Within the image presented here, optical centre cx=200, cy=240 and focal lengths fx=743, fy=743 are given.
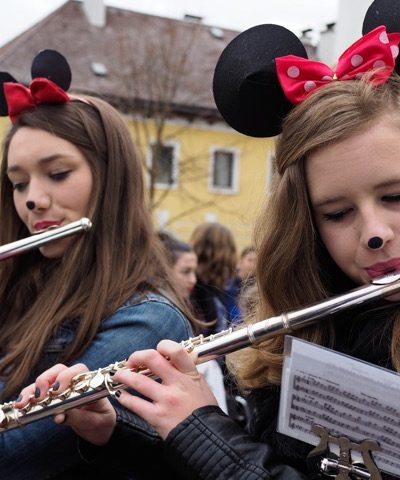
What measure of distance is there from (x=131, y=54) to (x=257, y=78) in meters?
13.1

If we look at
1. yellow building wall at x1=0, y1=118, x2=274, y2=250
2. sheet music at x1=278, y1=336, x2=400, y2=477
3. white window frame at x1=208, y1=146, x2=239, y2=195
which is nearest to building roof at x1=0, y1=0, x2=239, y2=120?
yellow building wall at x1=0, y1=118, x2=274, y2=250

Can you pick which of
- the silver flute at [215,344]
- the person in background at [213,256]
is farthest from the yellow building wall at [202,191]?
the silver flute at [215,344]

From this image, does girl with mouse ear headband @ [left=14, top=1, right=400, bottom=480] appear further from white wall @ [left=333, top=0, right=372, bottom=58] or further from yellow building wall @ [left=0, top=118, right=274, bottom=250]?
yellow building wall @ [left=0, top=118, right=274, bottom=250]

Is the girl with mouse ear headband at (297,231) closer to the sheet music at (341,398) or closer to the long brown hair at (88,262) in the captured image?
the sheet music at (341,398)

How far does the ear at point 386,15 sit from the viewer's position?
147cm

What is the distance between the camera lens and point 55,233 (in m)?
1.80

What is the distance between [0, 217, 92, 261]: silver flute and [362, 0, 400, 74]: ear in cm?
80

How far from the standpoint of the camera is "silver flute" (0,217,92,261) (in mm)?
1791

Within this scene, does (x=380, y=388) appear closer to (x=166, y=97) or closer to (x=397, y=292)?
(x=397, y=292)

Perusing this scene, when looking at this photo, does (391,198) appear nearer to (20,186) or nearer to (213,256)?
(20,186)

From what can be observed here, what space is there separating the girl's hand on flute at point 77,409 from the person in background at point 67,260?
79mm

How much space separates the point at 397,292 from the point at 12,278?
1224 millimetres

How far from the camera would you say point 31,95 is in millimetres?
2051

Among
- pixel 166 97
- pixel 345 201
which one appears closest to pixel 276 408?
pixel 345 201
